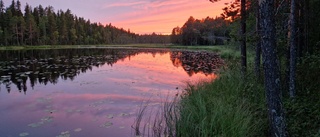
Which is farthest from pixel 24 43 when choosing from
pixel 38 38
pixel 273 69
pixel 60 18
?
pixel 273 69

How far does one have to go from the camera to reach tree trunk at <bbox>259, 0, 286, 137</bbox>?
198 inches

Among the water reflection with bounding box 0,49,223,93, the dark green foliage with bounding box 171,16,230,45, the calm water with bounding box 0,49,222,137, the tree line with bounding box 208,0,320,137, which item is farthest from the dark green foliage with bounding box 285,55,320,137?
the dark green foliage with bounding box 171,16,230,45

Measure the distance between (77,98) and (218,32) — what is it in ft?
264

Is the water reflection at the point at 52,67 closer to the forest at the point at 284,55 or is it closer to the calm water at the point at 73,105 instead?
the calm water at the point at 73,105

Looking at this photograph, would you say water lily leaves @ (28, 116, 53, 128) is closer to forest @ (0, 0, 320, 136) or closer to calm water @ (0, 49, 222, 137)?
calm water @ (0, 49, 222, 137)

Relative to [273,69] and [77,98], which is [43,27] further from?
[273,69]

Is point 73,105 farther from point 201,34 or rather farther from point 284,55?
point 201,34

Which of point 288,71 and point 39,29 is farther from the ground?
point 39,29

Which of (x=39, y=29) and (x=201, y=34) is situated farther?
(x=201, y=34)

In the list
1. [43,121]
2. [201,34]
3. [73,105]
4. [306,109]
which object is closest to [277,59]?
[306,109]

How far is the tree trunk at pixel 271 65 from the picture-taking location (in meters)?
5.04

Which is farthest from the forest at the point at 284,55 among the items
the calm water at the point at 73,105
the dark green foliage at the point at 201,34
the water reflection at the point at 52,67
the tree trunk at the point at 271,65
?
the dark green foliage at the point at 201,34

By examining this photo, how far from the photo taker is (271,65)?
201 inches

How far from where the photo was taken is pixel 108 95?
560 inches
